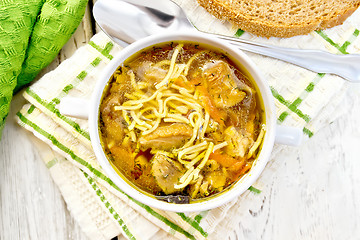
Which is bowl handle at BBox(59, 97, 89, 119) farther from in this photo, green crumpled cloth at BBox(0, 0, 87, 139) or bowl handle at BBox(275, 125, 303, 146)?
bowl handle at BBox(275, 125, 303, 146)

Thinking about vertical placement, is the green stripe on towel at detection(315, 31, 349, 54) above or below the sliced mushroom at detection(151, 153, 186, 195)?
above

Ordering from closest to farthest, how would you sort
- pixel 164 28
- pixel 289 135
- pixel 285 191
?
pixel 289 135, pixel 164 28, pixel 285 191

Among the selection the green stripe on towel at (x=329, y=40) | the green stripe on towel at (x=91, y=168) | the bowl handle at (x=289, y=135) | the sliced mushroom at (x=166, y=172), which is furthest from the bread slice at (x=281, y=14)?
the green stripe on towel at (x=91, y=168)

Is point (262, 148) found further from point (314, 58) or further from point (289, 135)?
point (314, 58)

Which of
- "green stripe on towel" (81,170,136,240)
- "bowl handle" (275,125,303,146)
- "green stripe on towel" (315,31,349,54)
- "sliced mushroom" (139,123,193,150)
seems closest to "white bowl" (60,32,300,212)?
"bowl handle" (275,125,303,146)

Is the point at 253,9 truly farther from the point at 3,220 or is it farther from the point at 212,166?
the point at 3,220

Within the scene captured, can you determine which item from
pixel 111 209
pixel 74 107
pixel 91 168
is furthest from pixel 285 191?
pixel 74 107

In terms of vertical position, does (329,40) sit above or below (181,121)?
above

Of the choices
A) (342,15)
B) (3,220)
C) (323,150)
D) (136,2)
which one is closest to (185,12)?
(136,2)
